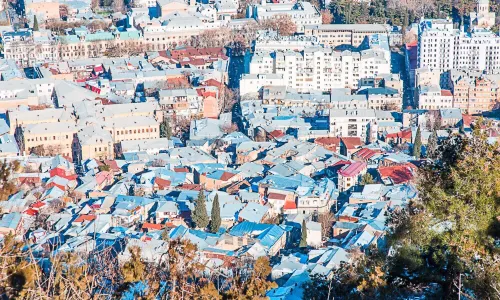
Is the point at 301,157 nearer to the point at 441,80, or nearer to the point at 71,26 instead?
the point at 441,80

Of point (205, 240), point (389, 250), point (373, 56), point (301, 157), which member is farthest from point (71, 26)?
point (389, 250)

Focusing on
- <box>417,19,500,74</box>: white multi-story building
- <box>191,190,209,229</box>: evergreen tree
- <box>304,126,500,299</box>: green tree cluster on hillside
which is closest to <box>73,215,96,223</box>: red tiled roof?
<box>191,190,209,229</box>: evergreen tree

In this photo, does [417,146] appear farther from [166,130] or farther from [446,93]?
[166,130]

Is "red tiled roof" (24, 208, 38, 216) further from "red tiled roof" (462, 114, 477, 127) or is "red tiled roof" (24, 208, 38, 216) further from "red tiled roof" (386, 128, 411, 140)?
"red tiled roof" (462, 114, 477, 127)

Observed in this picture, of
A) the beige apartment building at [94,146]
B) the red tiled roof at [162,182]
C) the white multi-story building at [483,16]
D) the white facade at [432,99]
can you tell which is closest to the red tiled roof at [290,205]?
the red tiled roof at [162,182]

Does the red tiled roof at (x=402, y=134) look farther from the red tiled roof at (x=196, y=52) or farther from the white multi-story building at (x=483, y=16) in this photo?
the white multi-story building at (x=483, y=16)

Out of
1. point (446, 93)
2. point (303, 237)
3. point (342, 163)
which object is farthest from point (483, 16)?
point (303, 237)
